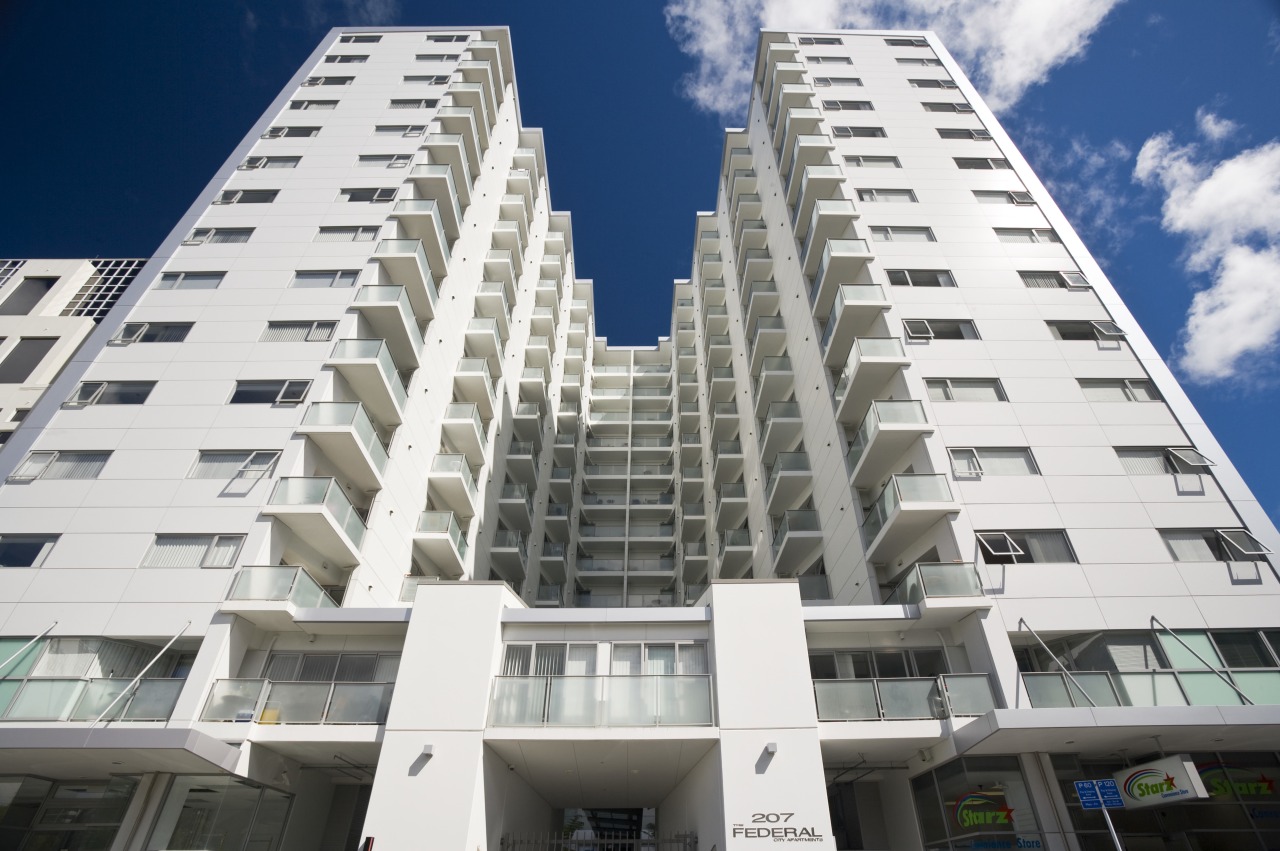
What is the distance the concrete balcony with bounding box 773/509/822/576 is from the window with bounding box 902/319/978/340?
25.8ft

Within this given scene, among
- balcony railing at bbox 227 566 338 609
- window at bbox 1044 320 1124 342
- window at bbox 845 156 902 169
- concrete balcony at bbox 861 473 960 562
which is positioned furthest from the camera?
window at bbox 845 156 902 169

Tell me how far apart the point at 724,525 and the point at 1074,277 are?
2033 cm

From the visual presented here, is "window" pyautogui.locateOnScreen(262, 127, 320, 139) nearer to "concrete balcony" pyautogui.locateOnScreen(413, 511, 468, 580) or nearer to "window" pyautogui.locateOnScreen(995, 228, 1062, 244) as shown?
"concrete balcony" pyautogui.locateOnScreen(413, 511, 468, 580)

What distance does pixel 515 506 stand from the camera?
115ft

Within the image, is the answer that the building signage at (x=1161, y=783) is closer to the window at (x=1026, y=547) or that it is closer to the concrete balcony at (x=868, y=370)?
the window at (x=1026, y=547)

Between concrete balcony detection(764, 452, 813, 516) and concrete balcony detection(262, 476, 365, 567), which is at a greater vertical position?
concrete balcony detection(764, 452, 813, 516)

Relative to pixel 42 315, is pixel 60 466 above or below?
below

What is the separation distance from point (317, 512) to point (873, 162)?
91.2 ft

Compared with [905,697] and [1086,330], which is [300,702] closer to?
[905,697]

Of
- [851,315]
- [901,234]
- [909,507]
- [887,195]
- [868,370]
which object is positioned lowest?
[909,507]

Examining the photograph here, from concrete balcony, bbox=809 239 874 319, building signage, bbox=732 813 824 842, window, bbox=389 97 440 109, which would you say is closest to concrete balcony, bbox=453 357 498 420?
window, bbox=389 97 440 109

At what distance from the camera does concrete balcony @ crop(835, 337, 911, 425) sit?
74.2ft

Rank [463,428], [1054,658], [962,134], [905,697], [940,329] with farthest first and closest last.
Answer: [962,134], [463,428], [940,329], [905,697], [1054,658]

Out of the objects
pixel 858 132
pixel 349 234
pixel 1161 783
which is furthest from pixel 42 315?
pixel 1161 783
